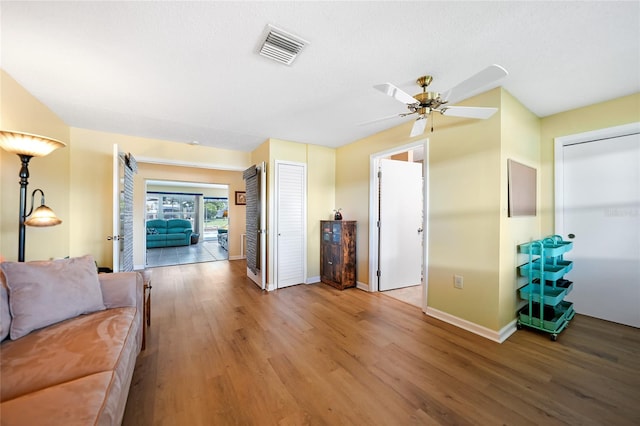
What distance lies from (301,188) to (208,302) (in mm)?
2221

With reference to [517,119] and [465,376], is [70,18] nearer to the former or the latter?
[465,376]

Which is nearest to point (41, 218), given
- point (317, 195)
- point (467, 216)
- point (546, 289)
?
point (317, 195)

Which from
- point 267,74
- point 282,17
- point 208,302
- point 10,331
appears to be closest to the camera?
point 10,331

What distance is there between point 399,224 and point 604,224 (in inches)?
87.2

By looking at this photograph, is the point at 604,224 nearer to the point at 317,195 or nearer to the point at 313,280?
the point at 317,195

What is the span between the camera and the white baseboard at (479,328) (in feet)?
7.31

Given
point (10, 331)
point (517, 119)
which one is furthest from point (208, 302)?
point (517, 119)

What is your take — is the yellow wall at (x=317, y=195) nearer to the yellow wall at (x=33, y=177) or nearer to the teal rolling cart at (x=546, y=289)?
the teal rolling cart at (x=546, y=289)

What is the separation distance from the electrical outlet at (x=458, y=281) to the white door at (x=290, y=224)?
232 centimetres

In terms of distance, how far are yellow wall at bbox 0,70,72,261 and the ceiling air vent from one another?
89.1 inches

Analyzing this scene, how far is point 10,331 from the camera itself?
51.7 inches

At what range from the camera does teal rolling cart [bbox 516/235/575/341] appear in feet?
7.46

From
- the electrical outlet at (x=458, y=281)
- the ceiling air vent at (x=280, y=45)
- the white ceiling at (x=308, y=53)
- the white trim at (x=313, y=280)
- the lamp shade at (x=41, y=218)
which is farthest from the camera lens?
the white trim at (x=313, y=280)

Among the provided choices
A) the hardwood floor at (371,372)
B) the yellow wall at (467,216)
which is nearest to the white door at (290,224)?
the hardwood floor at (371,372)
